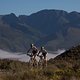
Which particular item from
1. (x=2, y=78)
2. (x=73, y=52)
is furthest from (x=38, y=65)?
(x=73, y=52)

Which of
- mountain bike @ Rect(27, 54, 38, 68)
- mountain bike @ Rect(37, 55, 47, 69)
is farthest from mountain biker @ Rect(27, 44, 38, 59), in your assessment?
mountain bike @ Rect(37, 55, 47, 69)

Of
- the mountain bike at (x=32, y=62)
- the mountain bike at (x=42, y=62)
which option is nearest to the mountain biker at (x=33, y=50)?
the mountain bike at (x=32, y=62)

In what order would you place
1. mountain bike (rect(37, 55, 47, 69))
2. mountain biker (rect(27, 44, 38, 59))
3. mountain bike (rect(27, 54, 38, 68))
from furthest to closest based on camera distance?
1. mountain bike (rect(37, 55, 47, 69))
2. mountain bike (rect(27, 54, 38, 68))
3. mountain biker (rect(27, 44, 38, 59))

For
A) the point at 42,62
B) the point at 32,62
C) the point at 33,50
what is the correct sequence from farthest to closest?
the point at 42,62, the point at 32,62, the point at 33,50

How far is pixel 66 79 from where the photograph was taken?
23016 mm

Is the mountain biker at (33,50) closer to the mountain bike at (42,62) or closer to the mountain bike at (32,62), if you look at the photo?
the mountain bike at (32,62)

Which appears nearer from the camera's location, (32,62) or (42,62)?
(32,62)

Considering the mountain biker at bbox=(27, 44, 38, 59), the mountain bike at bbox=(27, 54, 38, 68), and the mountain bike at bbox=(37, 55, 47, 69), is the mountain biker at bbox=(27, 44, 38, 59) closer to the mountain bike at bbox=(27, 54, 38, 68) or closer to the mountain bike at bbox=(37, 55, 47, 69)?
the mountain bike at bbox=(27, 54, 38, 68)

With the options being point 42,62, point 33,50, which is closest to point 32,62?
point 42,62

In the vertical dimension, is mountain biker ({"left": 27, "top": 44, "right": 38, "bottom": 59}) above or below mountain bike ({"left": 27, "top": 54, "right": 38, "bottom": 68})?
above

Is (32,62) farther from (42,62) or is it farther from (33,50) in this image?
(33,50)

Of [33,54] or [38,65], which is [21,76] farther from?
[38,65]

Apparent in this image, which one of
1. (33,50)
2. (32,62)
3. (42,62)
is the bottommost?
(32,62)

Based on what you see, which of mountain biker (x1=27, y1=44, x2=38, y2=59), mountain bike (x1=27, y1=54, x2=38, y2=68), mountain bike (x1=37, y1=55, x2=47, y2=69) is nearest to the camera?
mountain biker (x1=27, y1=44, x2=38, y2=59)
